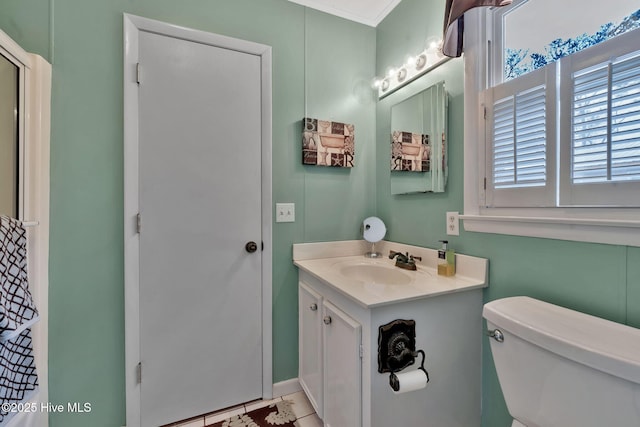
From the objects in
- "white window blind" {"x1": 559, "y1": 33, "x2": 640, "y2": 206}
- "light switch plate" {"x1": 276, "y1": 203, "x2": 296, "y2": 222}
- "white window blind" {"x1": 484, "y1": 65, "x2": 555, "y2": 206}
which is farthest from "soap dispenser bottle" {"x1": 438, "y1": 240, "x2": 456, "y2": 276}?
"light switch plate" {"x1": 276, "y1": 203, "x2": 296, "y2": 222}

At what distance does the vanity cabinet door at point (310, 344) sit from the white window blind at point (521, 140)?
995 mm

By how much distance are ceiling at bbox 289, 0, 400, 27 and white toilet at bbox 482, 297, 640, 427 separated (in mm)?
1868

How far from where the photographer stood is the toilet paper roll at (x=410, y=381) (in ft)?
3.00

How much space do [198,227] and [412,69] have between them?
1539 mm

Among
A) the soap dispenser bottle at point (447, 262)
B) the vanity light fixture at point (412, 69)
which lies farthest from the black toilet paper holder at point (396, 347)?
the vanity light fixture at point (412, 69)

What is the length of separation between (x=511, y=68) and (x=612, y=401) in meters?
1.19

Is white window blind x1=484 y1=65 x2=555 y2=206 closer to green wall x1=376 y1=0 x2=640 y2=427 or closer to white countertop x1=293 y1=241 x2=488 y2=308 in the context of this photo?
green wall x1=376 y1=0 x2=640 y2=427

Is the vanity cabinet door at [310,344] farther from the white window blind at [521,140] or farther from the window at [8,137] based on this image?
the window at [8,137]

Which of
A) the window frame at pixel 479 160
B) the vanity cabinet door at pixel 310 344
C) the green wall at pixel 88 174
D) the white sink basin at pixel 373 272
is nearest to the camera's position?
the window frame at pixel 479 160

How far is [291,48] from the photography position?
165 cm

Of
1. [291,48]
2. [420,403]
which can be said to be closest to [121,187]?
[291,48]

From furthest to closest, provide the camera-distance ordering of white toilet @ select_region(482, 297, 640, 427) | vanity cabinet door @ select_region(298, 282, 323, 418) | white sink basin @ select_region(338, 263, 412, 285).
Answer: white sink basin @ select_region(338, 263, 412, 285) → vanity cabinet door @ select_region(298, 282, 323, 418) → white toilet @ select_region(482, 297, 640, 427)

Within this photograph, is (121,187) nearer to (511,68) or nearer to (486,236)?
(486,236)

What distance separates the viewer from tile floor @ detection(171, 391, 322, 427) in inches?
55.4
